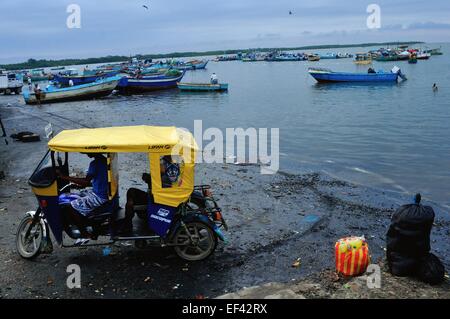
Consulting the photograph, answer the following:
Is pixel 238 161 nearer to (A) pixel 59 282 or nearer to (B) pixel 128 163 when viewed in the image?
(B) pixel 128 163

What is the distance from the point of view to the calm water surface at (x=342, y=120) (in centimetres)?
1659

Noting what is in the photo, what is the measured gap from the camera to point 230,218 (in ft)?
32.8

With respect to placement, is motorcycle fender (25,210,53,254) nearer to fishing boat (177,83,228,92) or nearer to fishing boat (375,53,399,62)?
fishing boat (177,83,228,92)

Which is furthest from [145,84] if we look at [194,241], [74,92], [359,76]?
[194,241]

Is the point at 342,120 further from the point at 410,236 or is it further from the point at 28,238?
the point at 28,238

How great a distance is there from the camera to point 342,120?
30828 mm

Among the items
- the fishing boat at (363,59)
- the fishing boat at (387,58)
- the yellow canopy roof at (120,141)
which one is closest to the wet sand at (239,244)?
the yellow canopy roof at (120,141)

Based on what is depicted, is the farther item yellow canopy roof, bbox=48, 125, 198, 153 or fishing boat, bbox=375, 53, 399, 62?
fishing boat, bbox=375, 53, 399, 62

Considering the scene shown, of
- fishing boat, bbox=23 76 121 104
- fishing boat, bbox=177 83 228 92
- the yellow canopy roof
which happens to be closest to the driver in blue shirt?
the yellow canopy roof

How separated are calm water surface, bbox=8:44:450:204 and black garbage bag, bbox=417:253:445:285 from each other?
25.3 ft

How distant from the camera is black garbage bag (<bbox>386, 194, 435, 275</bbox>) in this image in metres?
5.75

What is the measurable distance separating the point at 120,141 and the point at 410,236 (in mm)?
4554

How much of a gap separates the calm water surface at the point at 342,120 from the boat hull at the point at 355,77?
1302 mm

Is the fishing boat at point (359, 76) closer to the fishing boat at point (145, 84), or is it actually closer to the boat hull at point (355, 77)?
the boat hull at point (355, 77)
